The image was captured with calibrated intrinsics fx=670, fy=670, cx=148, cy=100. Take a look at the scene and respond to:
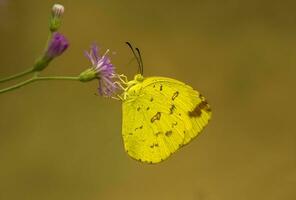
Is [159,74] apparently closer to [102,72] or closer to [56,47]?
[102,72]

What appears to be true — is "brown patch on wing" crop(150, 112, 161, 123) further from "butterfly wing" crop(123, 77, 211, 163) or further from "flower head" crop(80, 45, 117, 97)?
"flower head" crop(80, 45, 117, 97)

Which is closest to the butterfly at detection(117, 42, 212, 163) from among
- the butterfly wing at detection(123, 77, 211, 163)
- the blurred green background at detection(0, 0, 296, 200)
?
the butterfly wing at detection(123, 77, 211, 163)

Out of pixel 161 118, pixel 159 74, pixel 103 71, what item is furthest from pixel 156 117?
pixel 159 74

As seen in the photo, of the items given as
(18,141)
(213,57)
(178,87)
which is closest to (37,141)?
(18,141)

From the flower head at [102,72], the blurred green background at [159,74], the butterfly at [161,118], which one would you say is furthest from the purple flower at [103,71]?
the blurred green background at [159,74]

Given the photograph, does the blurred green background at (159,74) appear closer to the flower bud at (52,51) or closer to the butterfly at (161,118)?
the butterfly at (161,118)

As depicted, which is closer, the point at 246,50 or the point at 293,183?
the point at 293,183

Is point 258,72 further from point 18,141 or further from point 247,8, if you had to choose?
point 18,141
